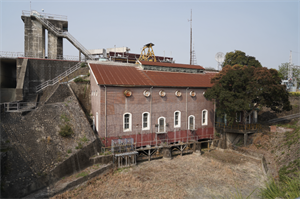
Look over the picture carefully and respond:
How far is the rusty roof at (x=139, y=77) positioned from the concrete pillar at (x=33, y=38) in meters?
15.2

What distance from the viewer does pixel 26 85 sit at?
26375mm

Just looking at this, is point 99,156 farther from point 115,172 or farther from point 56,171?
point 56,171

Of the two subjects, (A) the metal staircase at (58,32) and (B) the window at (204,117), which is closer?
(B) the window at (204,117)

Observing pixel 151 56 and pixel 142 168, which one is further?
pixel 151 56

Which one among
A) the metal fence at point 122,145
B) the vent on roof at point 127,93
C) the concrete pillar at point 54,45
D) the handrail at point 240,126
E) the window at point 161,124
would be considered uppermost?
the concrete pillar at point 54,45

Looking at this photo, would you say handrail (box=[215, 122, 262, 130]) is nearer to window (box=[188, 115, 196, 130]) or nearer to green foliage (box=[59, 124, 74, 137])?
window (box=[188, 115, 196, 130])

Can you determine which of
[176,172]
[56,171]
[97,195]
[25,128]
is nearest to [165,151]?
[176,172]

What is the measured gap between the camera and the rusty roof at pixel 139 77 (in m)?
22.5

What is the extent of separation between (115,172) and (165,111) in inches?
382

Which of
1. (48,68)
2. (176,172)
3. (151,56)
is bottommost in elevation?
(176,172)

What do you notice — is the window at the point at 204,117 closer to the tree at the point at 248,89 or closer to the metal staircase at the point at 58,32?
the tree at the point at 248,89

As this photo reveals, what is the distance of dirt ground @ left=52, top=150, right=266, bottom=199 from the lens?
1555cm

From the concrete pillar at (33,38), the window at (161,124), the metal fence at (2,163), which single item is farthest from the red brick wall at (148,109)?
the concrete pillar at (33,38)

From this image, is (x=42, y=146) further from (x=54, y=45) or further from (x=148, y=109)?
(x=54, y=45)
